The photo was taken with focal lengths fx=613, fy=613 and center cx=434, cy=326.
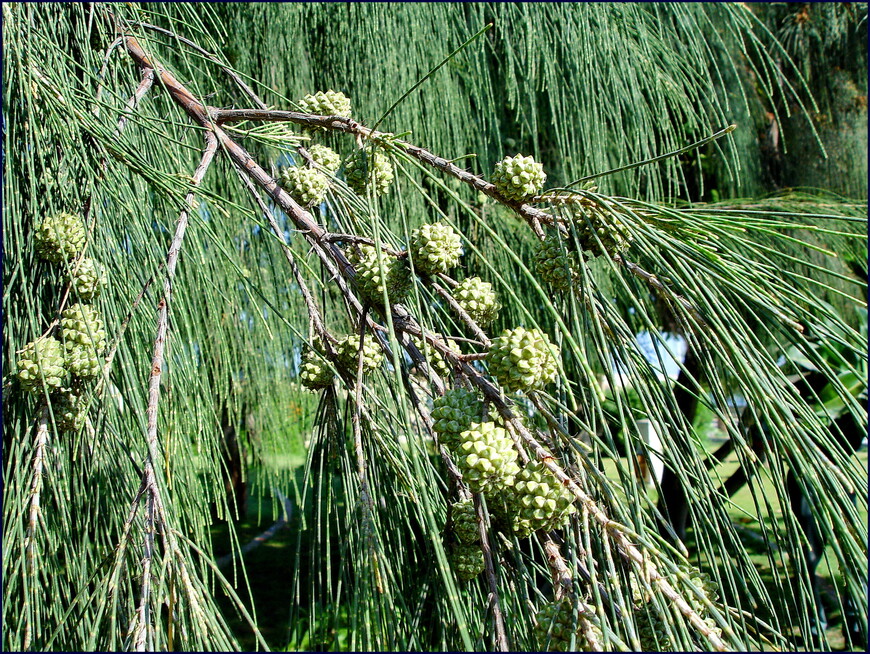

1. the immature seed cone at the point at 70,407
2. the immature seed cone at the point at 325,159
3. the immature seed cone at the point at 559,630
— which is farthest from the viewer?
the immature seed cone at the point at 325,159

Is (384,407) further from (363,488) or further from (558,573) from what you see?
(558,573)

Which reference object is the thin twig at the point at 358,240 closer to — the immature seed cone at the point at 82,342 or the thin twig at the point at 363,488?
the thin twig at the point at 363,488

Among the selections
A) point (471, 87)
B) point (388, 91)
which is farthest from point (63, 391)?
point (471, 87)

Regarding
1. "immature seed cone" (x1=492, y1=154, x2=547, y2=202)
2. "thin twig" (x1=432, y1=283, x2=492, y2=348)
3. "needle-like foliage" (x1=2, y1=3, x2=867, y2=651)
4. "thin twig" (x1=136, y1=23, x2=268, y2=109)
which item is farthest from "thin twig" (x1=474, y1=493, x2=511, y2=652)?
"thin twig" (x1=136, y1=23, x2=268, y2=109)

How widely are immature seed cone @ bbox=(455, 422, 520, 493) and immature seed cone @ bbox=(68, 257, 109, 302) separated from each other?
0.39 m

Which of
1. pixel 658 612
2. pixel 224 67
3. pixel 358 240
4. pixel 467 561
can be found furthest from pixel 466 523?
pixel 224 67

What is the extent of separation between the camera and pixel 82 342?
55 cm

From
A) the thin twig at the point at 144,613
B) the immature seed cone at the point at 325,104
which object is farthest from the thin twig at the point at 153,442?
the immature seed cone at the point at 325,104

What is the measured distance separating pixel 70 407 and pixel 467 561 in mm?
403

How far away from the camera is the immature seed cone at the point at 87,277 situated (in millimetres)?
572

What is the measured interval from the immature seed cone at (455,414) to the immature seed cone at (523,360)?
26mm

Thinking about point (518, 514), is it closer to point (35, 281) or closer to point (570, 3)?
point (35, 281)

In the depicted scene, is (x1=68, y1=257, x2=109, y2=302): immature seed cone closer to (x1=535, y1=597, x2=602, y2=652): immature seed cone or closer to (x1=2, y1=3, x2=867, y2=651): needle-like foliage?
(x1=2, y1=3, x2=867, y2=651): needle-like foliage

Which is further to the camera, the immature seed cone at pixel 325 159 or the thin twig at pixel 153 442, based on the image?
the immature seed cone at pixel 325 159
